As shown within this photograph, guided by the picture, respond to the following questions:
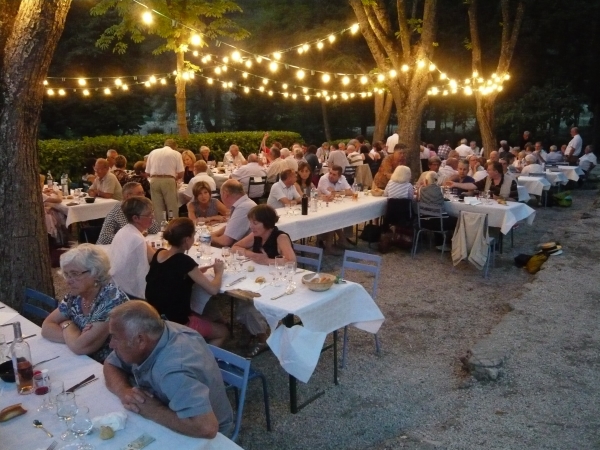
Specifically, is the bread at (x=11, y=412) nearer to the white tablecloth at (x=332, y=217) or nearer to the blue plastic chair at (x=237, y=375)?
the blue plastic chair at (x=237, y=375)

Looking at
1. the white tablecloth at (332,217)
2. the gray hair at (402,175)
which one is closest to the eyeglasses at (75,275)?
the white tablecloth at (332,217)

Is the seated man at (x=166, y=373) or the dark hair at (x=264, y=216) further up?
the dark hair at (x=264, y=216)

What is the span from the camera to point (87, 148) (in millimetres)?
11578

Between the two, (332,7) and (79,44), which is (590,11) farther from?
(79,44)

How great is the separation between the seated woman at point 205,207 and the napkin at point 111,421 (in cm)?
403

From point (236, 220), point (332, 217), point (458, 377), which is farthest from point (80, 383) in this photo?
point (332, 217)

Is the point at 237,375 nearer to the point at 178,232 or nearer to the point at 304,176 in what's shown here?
the point at 178,232

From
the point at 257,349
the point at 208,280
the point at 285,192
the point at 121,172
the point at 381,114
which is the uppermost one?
the point at 381,114

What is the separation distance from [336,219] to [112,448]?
17.1 ft

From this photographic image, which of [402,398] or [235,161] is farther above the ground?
[235,161]

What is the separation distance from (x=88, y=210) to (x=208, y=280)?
431 cm

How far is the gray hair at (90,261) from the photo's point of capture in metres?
2.81

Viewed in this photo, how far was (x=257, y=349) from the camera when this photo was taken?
421 cm

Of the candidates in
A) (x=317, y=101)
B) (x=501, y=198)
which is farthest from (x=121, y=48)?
(x=317, y=101)
